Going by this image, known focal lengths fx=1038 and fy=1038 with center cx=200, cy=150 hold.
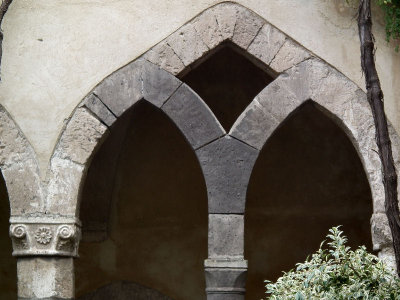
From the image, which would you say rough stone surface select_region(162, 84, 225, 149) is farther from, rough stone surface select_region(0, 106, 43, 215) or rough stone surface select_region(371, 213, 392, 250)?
rough stone surface select_region(371, 213, 392, 250)

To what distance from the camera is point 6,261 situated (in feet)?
31.7

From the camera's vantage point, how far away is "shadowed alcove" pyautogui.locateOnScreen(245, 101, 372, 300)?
9.54m

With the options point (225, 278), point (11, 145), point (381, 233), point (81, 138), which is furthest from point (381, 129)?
point (11, 145)

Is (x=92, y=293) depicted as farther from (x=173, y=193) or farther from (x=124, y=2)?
(x=124, y=2)

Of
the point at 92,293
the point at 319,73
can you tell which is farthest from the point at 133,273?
the point at 319,73

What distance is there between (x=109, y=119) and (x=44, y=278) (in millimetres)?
1236

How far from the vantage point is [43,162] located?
755 centimetres

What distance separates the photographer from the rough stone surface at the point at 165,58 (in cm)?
763

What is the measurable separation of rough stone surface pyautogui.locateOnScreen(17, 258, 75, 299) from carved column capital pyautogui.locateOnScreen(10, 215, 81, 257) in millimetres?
64

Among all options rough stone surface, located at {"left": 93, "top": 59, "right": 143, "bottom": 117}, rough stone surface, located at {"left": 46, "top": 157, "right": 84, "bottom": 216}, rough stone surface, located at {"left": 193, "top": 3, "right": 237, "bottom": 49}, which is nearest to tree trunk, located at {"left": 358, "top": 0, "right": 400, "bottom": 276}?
rough stone surface, located at {"left": 193, "top": 3, "right": 237, "bottom": 49}

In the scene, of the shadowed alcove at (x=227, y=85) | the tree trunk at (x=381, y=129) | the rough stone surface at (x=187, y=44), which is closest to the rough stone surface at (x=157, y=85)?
the rough stone surface at (x=187, y=44)

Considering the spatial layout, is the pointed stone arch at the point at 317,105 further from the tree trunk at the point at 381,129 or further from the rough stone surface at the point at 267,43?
the tree trunk at the point at 381,129

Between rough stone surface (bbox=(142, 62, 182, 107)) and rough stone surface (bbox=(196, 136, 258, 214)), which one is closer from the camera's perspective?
rough stone surface (bbox=(196, 136, 258, 214))

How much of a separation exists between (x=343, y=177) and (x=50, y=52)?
323 centimetres
